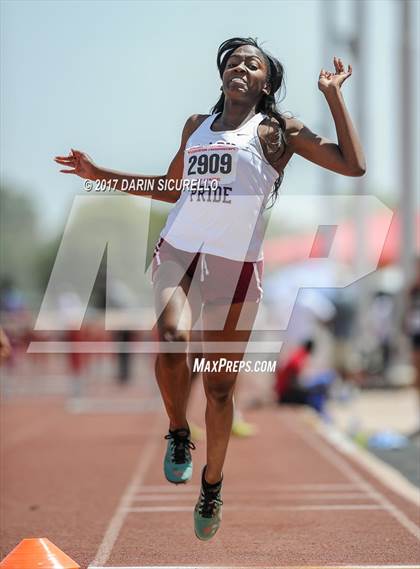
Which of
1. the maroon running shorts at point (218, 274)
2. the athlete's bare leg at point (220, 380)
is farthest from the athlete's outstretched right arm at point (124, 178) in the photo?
the athlete's bare leg at point (220, 380)

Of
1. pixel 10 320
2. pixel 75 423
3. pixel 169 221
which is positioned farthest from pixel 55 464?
pixel 10 320

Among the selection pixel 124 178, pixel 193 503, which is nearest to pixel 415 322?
pixel 193 503

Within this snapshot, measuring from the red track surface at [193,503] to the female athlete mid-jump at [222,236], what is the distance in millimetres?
747

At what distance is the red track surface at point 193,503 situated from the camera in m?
5.70

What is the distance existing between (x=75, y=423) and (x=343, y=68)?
9.73 metres

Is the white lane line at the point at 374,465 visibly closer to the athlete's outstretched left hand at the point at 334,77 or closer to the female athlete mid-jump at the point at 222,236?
the female athlete mid-jump at the point at 222,236

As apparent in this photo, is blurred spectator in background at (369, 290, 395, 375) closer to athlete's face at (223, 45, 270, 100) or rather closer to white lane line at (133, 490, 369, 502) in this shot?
white lane line at (133, 490, 369, 502)

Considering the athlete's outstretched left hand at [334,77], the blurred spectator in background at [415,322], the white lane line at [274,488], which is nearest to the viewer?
the athlete's outstretched left hand at [334,77]

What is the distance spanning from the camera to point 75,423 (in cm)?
1411

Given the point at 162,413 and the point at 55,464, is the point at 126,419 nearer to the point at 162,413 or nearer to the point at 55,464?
the point at 162,413

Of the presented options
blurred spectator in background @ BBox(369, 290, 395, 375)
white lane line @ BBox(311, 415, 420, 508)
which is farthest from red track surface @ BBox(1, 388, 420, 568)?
blurred spectator in background @ BBox(369, 290, 395, 375)

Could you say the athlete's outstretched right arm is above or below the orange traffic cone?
above

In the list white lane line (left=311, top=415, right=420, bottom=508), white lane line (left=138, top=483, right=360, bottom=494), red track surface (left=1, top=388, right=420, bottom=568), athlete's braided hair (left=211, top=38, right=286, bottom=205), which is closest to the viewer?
athlete's braided hair (left=211, top=38, right=286, bottom=205)

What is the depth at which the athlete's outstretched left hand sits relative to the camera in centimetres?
490
